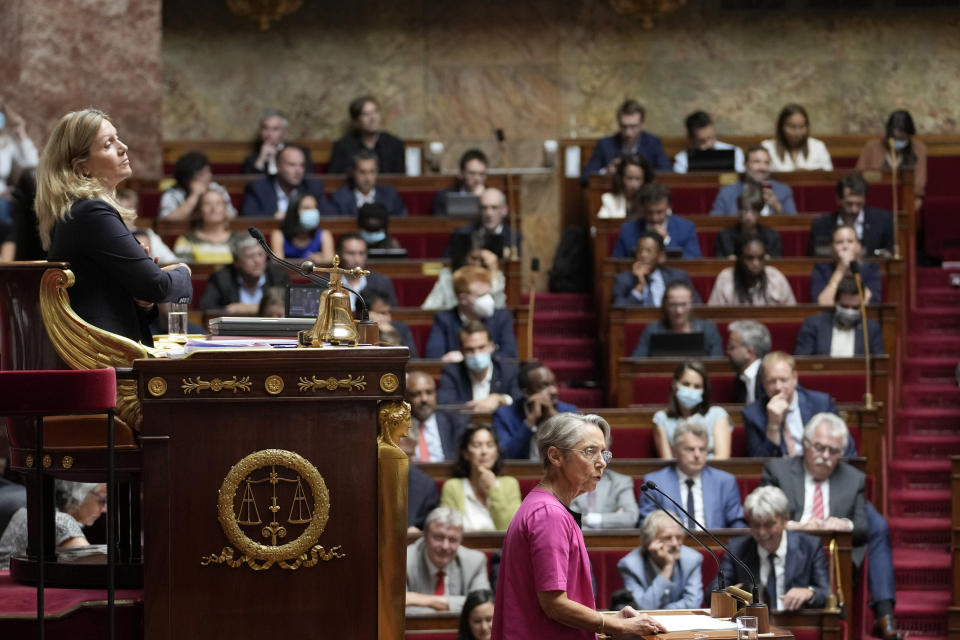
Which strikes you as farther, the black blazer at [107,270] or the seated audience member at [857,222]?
the seated audience member at [857,222]

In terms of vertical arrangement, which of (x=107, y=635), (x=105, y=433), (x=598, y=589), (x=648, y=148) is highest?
(x=648, y=148)

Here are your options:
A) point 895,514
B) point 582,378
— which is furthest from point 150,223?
point 895,514

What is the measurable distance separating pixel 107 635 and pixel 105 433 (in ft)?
1.15

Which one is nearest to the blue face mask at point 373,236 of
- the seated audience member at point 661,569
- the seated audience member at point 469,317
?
the seated audience member at point 469,317

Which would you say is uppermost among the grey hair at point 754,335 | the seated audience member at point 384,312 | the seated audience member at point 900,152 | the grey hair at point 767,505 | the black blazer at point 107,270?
the seated audience member at point 900,152

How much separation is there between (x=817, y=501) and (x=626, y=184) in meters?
2.82

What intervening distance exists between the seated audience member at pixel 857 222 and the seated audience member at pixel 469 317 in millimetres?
1777

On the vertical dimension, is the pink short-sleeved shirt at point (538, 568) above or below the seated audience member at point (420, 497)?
above

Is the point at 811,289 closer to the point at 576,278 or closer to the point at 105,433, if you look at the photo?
the point at 576,278

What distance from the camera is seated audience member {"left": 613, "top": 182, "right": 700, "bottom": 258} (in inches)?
296

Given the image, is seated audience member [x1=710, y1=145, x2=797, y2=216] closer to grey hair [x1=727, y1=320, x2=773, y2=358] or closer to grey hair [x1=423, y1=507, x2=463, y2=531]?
grey hair [x1=727, y1=320, x2=773, y2=358]

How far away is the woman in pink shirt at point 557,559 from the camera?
283cm

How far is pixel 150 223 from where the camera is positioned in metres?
7.77

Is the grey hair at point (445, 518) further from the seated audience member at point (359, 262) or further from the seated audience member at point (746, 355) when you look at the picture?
the seated audience member at point (359, 262)
